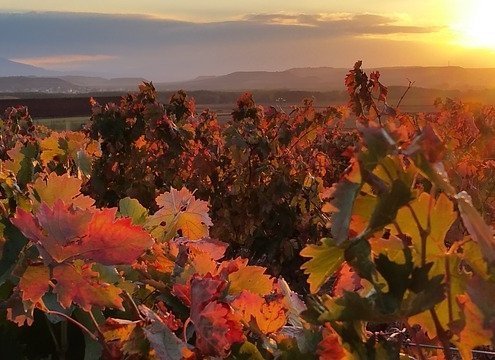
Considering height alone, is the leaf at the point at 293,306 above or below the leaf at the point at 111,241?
below

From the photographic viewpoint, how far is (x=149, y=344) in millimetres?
1169

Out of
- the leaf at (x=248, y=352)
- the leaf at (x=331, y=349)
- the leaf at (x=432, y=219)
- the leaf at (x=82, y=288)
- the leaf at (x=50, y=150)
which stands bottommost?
the leaf at (x=50, y=150)

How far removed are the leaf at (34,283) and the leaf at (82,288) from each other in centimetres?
2

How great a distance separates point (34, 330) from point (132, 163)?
6538 mm

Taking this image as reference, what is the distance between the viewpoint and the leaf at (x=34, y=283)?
42.6 inches

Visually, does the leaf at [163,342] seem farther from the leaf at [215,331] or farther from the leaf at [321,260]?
the leaf at [321,260]

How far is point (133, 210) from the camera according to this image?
1669 millimetres

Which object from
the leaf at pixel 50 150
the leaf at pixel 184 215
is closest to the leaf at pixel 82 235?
the leaf at pixel 184 215

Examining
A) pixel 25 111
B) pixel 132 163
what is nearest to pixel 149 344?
pixel 132 163

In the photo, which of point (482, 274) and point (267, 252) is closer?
point (482, 274)

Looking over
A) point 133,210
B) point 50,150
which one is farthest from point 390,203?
point 50,150

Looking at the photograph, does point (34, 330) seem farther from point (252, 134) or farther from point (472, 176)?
point (252, 134)

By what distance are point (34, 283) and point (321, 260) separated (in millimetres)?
434

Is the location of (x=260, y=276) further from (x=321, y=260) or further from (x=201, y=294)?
(x=321, y=260)
